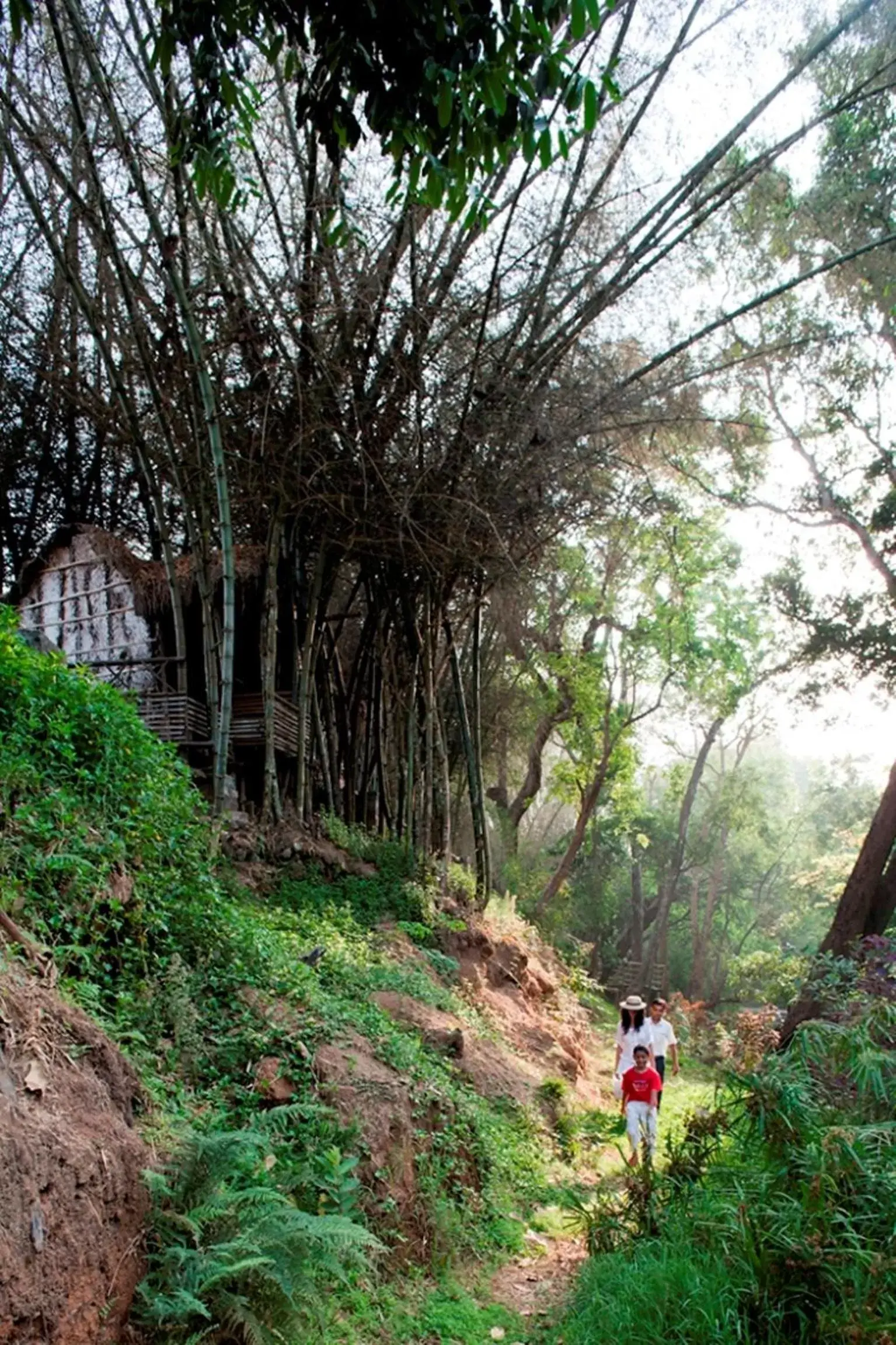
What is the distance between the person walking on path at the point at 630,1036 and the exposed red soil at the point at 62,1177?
13.4 feet

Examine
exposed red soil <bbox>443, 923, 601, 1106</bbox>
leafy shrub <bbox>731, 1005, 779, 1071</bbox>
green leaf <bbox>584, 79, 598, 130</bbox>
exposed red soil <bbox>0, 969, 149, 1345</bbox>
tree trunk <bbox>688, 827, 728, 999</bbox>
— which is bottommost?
tree trunk <bbox>688, 827, 728, 999</bbox>

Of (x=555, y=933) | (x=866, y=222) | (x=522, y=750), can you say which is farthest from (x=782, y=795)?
(x=866, y=222)

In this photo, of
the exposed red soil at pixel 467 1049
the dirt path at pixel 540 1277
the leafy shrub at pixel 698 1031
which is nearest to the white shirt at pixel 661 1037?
the exposed red soil at pixel 467 1049

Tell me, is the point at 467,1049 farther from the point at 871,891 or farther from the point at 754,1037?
the point at 871,891

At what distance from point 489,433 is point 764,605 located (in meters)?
6.17

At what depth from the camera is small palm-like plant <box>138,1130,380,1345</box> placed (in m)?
2.78

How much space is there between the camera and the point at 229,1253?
2.91 meters

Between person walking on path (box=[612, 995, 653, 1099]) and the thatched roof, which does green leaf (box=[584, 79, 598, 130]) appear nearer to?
person walking on path (box=[612, 995, 653, 1099])

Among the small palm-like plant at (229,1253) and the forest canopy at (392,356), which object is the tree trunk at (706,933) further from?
the small palm-like plant at (229,1253)

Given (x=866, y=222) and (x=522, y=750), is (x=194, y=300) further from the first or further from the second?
(x=522, y=750)

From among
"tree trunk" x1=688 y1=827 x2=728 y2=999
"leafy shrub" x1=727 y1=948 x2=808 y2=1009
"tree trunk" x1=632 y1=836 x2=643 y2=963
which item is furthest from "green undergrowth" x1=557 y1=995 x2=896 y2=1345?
"tree trunk" x1=688 y1=827 x2=728 y2=999

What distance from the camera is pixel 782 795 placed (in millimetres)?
36250

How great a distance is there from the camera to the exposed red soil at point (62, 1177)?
2.41 metres

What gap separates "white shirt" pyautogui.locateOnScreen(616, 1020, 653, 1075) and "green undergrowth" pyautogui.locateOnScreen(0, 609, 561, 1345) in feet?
2.60
